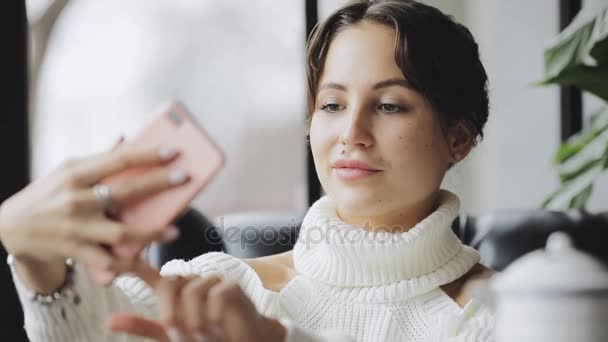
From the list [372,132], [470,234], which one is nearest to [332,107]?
[372,132]

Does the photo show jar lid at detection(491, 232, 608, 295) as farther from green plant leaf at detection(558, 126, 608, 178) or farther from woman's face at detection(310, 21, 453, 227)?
green plant leaf at detection(558, 126, 608, 178)

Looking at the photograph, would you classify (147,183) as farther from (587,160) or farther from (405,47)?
(587,160)

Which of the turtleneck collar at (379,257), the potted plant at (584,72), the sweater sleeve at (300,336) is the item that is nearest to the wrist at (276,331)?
the sweater sleeve at (300,336)

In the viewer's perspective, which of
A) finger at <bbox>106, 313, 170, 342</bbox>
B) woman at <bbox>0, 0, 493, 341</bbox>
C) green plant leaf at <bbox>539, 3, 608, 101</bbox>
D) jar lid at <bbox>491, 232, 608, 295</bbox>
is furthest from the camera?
green plant leaf at <bbox>539, 3, 608, 101</bbox>

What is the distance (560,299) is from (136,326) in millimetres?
378

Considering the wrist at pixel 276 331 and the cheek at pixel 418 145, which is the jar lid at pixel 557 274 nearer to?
the wrist at pixel 276 331

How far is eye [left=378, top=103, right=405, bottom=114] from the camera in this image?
121cm

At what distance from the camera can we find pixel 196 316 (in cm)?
67

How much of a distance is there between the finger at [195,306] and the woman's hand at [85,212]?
0.06 metres

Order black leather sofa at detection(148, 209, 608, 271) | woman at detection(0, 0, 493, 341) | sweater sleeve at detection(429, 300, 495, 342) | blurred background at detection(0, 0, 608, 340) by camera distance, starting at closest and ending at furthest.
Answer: sweater sleeve at detection(429, 300, 495, 342)
woman at detection(0, 0, 493, 341)
black leather sofa at detection(148, 209, 608, 271)
blurred background at detection(0, 0, 608, 340)

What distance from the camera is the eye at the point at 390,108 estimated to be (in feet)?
3.97

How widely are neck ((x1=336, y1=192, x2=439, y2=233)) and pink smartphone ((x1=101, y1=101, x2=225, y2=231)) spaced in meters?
0.64

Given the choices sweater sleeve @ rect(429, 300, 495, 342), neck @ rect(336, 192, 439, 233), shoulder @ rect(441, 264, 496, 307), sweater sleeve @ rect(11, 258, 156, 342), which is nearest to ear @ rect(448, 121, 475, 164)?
neck @ rect(336, 192, 439, 233)

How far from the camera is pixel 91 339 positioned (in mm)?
789
